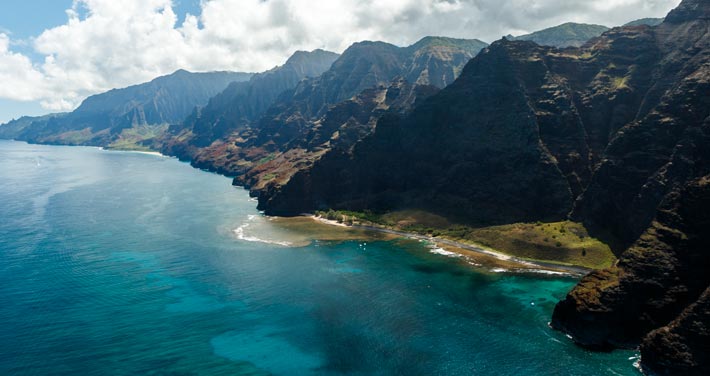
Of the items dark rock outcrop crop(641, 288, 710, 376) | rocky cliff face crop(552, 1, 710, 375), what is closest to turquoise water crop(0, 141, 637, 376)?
dark rock outcrop crop(641, 288, 710, 376)

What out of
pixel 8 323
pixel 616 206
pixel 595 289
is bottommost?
pixel 8 323

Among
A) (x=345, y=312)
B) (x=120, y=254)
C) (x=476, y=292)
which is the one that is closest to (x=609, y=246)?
(x=476, y=292)

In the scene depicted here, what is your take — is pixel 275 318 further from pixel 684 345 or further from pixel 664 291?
pixel 664 291

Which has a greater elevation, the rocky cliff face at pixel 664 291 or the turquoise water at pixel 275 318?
the rocky cliff face at pixel 664 291

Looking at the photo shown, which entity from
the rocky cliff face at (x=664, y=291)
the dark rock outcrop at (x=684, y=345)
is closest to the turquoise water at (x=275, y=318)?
the dark rock outcrop at (x=684, y=345)

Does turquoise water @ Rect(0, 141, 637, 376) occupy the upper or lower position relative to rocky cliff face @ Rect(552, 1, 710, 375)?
lower

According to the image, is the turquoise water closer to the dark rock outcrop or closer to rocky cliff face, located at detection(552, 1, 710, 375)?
the dark rock outcrop

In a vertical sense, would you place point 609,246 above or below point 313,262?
above

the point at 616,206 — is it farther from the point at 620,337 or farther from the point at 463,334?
the point at 463,334

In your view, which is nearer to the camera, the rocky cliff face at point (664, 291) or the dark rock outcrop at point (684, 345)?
the dark rock outcrop at point (684, 345)

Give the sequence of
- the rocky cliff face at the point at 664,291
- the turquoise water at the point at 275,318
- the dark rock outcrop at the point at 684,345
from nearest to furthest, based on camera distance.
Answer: the dark rock outcrop at the point at 684,345 < the rocky cliff face at the point at 664,291 < the turquoise water at the point at 275,318

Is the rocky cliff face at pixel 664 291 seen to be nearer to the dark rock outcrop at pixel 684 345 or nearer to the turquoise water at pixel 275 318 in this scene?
the dark rock outcrop at pixel 684 345
